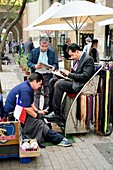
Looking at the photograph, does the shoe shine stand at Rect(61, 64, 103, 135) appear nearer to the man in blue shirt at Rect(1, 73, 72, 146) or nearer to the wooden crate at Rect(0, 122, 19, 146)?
the man in blue shirt at Rect(1, 73, 72, 146)

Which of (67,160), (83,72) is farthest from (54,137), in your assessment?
(83,72)

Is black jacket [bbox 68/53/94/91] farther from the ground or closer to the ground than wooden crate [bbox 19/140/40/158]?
Answer: farther from the ground

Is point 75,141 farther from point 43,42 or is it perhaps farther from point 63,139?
point 43,42

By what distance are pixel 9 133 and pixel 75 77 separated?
155cm

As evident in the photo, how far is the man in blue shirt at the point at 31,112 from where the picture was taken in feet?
13.9

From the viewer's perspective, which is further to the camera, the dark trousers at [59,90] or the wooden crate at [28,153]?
the dark trousers at [59,90]

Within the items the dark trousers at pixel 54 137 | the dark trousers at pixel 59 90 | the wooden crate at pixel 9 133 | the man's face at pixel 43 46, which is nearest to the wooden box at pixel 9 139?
the wooden crate at pixel 9 133

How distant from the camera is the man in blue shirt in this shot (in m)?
4.23

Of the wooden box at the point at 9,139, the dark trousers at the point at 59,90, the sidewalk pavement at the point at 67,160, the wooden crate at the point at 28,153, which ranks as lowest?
the sidewalk pavement at the point at 67,160

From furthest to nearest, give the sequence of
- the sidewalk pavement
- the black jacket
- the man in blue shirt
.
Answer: the black jacket < the man in blue shirt < the sidewalk pavement

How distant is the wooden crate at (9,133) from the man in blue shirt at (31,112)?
15.0 inches

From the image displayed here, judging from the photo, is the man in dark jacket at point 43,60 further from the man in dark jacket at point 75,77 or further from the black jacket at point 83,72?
the black jacket at point 83,72

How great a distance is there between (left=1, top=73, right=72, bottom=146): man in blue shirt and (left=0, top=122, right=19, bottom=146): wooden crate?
381 millimetres

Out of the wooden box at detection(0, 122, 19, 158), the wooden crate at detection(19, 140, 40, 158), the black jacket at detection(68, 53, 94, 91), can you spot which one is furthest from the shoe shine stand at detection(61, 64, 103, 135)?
the wooden box at detection(0, 122, 19, 158)
